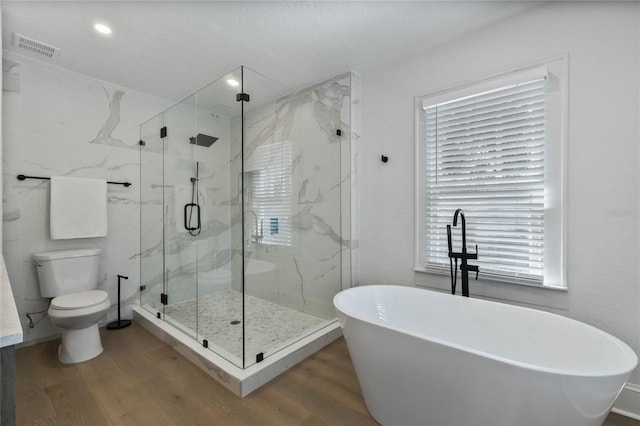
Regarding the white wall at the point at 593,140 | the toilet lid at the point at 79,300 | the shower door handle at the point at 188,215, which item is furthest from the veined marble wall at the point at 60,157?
the white wall at the point at 593,140

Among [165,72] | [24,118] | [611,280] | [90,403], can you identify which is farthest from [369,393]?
[24,118]

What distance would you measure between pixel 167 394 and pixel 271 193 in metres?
1.53

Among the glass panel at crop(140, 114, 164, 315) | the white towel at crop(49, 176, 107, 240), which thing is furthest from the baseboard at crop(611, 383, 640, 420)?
the white towel at crop(49, 176, 107, 240)

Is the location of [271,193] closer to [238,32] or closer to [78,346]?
[238,32]

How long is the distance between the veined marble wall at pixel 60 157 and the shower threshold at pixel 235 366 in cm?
83

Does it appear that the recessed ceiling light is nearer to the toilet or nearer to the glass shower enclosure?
the glass shower enclosure

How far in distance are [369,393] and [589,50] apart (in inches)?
95.6

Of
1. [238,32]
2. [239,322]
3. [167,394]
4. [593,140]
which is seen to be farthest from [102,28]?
[593,140]

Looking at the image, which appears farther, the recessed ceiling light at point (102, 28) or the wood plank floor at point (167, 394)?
the recessed ceiling light at point (102, 28)

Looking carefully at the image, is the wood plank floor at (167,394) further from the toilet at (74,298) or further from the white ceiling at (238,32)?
the white ceiling at (238,32)

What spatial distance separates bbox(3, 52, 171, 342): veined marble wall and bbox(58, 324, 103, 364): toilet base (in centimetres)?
56

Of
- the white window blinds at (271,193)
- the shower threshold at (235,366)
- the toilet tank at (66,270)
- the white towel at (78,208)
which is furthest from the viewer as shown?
the white towel at (78,208)

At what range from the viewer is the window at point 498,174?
1820 mm

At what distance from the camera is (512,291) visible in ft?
6.44
